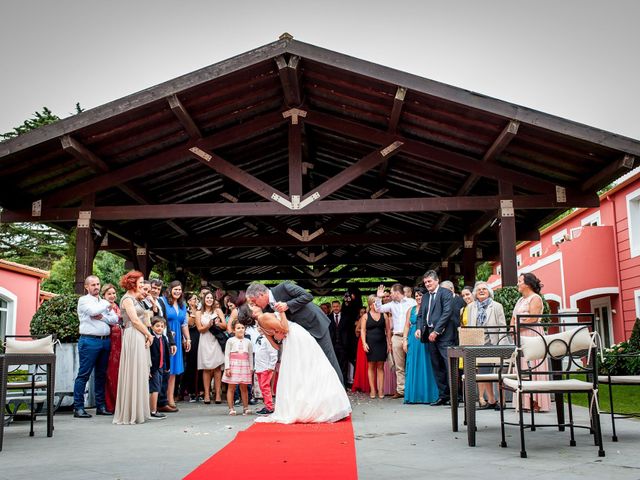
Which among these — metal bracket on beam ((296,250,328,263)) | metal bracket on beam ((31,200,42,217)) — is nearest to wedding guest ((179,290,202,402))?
metal bracket on beam ((31,200,42,217))

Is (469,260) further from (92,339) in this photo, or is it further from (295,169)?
(92,339)

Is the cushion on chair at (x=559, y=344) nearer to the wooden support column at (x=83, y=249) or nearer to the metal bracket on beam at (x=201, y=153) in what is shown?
the metal bracket on beam at (x=201, y=153)

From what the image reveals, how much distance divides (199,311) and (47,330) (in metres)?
2.19

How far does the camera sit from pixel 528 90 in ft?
185

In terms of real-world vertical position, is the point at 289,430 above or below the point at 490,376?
below

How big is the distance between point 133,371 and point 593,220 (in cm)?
1659

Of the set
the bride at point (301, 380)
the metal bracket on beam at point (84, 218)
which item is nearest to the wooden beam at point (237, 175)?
the metal bracket on beam at point (84, 218)

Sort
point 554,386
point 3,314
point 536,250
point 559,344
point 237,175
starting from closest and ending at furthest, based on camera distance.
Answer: point 554,386 < point 559,344 < point 237,175 < point 3,314 < point 536,250

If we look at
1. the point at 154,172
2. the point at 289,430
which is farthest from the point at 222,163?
the point at 289,430

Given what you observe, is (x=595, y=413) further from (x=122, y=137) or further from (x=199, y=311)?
(x=122, y=137)

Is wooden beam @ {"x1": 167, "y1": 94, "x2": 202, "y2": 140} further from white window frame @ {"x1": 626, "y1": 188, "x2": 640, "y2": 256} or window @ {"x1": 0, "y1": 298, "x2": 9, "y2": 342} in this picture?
window @ {"x1": 0, "y1": 298, "x2": 9, "y2": 342}

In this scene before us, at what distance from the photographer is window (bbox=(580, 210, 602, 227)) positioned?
66.0 ft

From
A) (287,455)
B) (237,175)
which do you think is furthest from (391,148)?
(287,455)

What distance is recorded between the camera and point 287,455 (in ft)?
16.2
